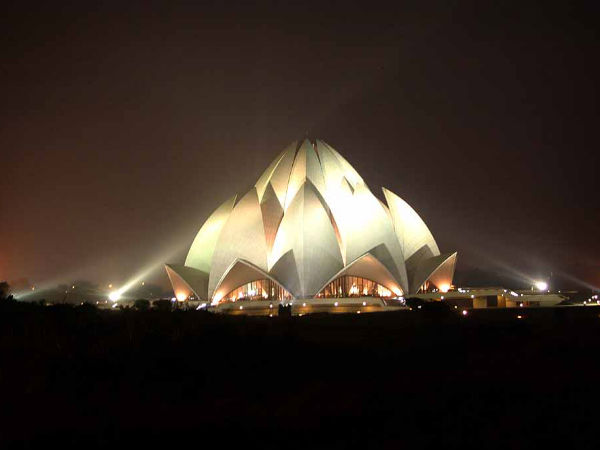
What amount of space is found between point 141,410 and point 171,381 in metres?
1.26

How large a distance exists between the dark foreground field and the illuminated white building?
15222 mm

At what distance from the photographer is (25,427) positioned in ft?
22.8

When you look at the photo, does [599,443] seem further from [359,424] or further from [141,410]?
[141,410]

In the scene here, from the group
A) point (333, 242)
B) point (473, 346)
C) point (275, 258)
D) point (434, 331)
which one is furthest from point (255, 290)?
point (473, 346)

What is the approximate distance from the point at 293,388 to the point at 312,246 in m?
20.4

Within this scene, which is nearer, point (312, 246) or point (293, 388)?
point (293, 388)

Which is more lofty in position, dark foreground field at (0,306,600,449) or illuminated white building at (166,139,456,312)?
illuminated white building at (166,139,456,312)

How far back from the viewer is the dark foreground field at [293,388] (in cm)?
629

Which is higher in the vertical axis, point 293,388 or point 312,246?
point 312,246

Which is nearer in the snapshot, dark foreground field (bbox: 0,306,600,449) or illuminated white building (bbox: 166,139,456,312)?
dark foreground field (bbox: 0,306,600,449)

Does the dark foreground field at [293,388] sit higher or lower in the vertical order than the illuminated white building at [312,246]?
lower

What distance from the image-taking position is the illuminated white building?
2877 centimetres

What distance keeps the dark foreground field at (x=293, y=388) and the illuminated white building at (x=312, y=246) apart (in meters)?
15.2

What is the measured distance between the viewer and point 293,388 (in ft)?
27.8
